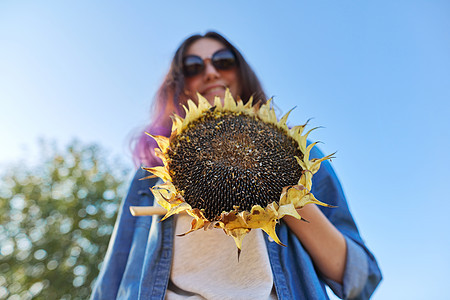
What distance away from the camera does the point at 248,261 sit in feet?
5.29

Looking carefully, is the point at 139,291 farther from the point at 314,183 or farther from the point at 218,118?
the point at 314,183

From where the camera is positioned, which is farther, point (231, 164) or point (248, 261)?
point (248, 261)

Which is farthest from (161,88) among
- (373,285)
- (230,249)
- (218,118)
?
(373,285)

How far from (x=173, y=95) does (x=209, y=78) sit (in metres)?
0.32

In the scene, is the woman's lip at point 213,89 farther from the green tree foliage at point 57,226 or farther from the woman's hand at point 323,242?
the green tree foliage at point 57,226

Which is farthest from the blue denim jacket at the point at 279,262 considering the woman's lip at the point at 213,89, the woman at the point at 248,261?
the woman's lip at the point at 213,89

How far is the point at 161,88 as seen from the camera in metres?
2.70

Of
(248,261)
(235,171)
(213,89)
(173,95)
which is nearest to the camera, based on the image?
(235,171)

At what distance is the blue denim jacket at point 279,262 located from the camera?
165cm

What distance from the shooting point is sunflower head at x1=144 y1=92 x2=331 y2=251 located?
121 centimetres

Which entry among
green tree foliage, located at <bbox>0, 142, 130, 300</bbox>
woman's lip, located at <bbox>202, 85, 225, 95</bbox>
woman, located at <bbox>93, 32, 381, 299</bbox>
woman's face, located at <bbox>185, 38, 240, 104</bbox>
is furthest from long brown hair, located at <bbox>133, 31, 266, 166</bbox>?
green tree foliage, located at <bbox>0, 142, 130, 300</bbox>

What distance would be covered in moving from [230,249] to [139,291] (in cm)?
48

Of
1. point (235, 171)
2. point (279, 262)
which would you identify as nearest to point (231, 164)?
point (235, 171)

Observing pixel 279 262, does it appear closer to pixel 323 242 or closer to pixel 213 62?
pixel 323 242
